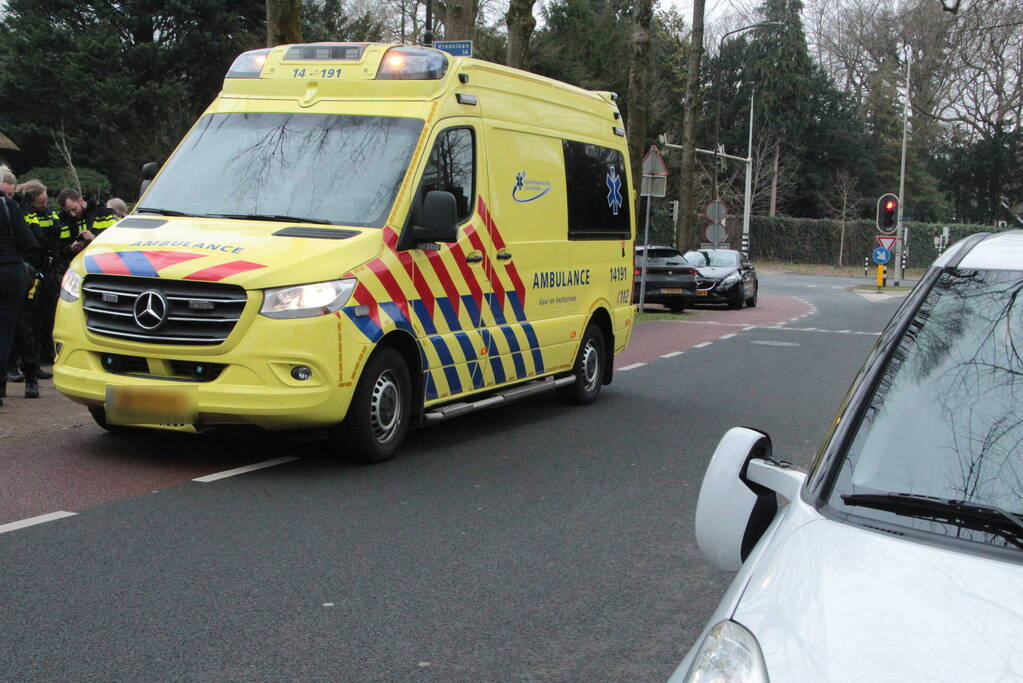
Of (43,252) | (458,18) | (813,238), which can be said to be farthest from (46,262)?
(813,238)

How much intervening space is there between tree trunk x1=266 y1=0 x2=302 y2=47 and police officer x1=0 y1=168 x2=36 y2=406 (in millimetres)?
5501

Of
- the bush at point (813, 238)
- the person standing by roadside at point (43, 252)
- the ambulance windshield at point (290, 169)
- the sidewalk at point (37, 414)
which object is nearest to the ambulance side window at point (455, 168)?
the ambulance windshield at point (290, 169)

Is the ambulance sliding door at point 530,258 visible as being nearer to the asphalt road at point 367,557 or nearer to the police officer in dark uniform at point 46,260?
the asphalt road at point 367,557

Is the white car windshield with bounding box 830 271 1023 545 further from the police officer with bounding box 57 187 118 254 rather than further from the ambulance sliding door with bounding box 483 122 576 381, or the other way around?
the police officer with bounding box 57 187 118 254

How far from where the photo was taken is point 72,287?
807 centimetres

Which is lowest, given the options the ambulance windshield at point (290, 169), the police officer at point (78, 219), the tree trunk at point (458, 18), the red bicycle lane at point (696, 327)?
the red bicycle lane at point (696, 327)

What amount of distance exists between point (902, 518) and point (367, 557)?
11.9 ft

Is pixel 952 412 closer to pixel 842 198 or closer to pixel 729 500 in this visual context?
pixel 729 500

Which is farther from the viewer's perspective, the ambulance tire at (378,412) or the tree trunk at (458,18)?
the tree trunk at (458,18)

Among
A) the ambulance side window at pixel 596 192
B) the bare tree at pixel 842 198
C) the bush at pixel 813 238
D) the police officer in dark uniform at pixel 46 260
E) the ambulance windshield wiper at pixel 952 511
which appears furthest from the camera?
the bare tree at pixel 842 198

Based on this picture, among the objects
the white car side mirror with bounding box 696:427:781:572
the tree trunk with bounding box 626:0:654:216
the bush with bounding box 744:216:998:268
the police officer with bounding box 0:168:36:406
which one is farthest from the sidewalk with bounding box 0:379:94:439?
the bush with bounding box 744:216:998:268

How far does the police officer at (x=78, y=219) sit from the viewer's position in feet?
41.1

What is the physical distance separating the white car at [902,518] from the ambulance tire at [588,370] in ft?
25.9

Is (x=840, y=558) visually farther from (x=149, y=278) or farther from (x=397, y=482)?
(x=149, y=278)
